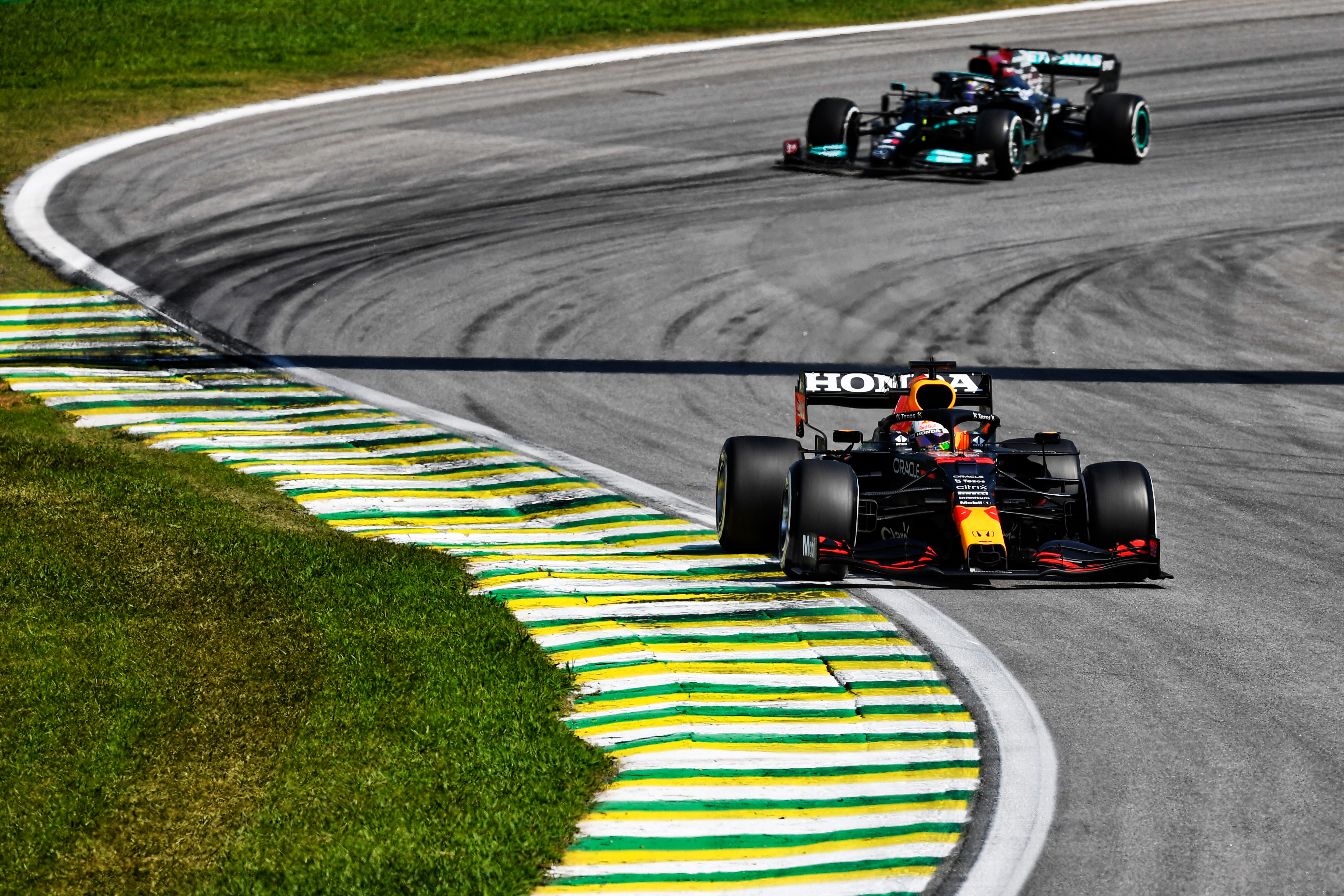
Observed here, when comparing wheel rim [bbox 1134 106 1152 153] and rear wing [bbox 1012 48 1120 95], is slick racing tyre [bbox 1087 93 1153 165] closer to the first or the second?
wheel rim [bbox 1134 106 1152 153]

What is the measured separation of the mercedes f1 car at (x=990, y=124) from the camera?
93.5ft

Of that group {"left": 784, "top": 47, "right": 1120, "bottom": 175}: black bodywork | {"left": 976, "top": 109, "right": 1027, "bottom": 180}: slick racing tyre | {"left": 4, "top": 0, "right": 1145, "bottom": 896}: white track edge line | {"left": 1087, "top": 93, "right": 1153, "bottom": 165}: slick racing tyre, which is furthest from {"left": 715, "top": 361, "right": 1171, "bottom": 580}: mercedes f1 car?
{"left": 1087, "top": 93, "right": 1153, "bottom": 165}: slick racing tyre

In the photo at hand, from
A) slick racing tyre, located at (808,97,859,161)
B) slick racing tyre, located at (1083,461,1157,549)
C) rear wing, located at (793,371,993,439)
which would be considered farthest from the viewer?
slick racing tyre, located at (808,97,859,161)

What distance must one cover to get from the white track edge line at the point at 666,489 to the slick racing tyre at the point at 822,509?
607 mm

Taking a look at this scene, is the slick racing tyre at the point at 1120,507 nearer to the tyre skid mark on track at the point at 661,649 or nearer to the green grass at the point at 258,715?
the tyre skid mark on track at the point at 661,649

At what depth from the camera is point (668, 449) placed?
1689cm

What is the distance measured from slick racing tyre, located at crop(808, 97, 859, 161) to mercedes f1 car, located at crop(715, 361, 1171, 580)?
15807 millimetres

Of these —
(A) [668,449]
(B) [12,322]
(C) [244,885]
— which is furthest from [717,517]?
(B) [12,322]

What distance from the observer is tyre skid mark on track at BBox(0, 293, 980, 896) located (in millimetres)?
8508

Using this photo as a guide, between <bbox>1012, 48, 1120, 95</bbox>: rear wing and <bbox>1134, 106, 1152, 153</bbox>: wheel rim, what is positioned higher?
<bbox>1012, 48, 1120, 95</bbox>: rear wing

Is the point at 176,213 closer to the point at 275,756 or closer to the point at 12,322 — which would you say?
the point at 12,322

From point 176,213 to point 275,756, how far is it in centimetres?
1961

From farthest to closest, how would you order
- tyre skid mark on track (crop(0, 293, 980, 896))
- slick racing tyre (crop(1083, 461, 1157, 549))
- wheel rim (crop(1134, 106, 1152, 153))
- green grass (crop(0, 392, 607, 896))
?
wheel rim (crop(1134, 106, 1152, 153)) → slick racing tyre (crop(1083, 461, 1157, 549)) → tyre skid mark on track (crop(0, 293, 980, 896)) → green grass (crop(0, 392, 607, 896))

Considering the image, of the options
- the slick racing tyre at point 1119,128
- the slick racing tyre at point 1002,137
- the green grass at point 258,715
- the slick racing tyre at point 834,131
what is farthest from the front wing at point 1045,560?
the slick racing tyre at point 1119,128
